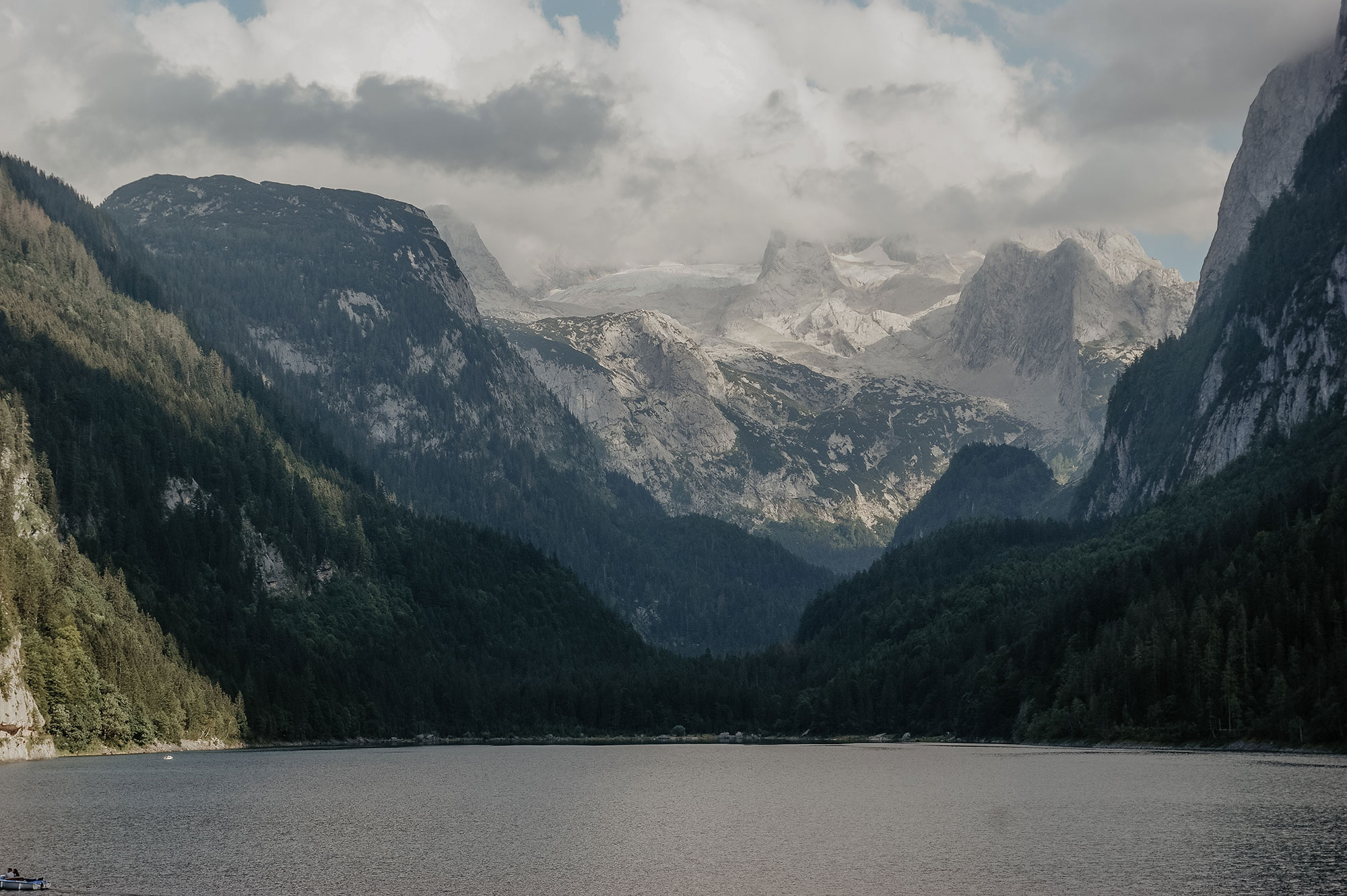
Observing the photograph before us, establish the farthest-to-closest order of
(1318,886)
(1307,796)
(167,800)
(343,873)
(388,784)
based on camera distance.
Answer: (388,784), (167,800), (1307,796), (343,873), (1318,886)

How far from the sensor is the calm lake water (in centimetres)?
10269

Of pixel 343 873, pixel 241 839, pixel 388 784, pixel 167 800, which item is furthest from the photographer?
pixel 388 784

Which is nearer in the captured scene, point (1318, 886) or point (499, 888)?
point (1318, 886)

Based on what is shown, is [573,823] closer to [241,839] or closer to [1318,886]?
[241,839]

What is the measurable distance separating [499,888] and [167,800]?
6447cm

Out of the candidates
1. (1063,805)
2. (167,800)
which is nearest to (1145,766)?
(1063,805)

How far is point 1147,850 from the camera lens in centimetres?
11175

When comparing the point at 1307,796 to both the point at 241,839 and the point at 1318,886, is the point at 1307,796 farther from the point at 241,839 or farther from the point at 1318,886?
the point at 241,839

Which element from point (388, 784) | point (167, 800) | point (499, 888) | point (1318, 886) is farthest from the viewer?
point (388, 784)

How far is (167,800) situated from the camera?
499 feet

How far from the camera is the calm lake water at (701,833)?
102688 mm

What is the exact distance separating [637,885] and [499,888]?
950 cm

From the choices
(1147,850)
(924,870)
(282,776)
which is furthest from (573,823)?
(282,776)

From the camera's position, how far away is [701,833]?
13175 centimetres
